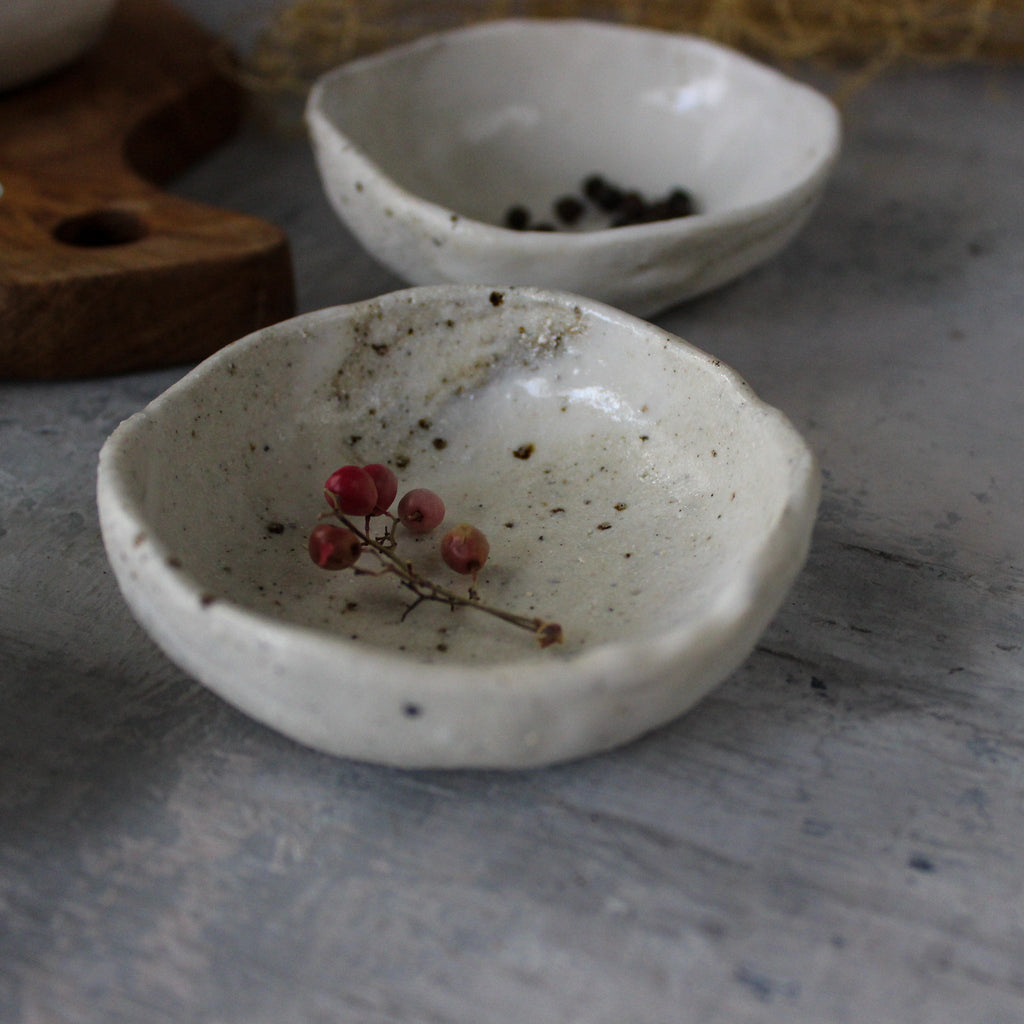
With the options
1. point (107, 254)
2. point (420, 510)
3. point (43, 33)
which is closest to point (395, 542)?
point (420, 510)

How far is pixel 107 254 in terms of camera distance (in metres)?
0.81

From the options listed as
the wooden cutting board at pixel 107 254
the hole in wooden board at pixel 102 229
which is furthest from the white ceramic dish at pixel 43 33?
the hole in wooden board at pixel 102 229

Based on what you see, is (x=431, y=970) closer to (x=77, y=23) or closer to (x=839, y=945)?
(x=839, y=945)

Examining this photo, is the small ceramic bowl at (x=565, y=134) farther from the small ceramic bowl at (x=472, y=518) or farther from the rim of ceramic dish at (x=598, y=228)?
the small ceramic bowl at (x=472, y=518)

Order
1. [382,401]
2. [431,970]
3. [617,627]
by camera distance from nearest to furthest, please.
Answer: [431,970] < [617,627] < [382,401]

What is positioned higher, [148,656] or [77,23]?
[77,23]

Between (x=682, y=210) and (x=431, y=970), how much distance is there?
728 mm

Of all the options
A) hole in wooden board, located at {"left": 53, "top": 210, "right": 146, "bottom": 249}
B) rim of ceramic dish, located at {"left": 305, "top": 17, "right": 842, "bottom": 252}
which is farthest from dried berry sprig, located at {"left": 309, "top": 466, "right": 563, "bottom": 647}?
hole in wooden board, located at {"left": 53, "top": 210, "right": 146, "bottom": 249}

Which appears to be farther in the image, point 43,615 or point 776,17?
point 776,17

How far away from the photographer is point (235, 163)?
118cm

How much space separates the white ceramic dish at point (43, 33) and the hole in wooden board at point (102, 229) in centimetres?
25

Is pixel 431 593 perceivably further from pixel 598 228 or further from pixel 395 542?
pixel 598 228

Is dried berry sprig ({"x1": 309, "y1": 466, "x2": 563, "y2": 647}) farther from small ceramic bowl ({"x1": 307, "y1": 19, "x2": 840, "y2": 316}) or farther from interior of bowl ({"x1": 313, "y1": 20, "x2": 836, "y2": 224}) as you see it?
interior of bowl ({"x1": 313, "y1": 20, "x2": 836, "y2": 224})

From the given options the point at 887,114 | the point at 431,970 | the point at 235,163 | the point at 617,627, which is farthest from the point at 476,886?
the point at 887,114
